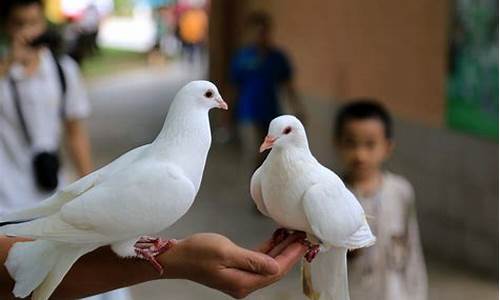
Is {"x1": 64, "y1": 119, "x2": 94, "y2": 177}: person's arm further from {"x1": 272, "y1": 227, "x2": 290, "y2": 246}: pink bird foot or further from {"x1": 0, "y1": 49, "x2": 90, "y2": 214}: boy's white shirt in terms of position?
{"x1": 272, "y1": 227, "x2": 290, "y2": 246}: pink bird foot

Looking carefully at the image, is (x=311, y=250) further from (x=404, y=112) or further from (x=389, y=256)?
(x=404, y=112)

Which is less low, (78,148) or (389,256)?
(78,148)

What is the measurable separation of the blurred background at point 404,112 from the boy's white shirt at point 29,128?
34.1 inches

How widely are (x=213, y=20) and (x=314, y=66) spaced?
2.34 meters

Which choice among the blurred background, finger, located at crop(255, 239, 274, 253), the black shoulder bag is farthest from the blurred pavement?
finger, located at crop(255, 239, 274, 253)

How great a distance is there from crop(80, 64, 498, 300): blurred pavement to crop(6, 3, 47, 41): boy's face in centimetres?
117

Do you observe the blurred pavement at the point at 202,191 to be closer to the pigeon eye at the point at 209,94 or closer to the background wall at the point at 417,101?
the background wall at the point at 417,101

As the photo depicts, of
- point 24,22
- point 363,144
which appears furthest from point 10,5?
point 363,144

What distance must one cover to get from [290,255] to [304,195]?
5.6 inches

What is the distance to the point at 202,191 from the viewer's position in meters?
6.71

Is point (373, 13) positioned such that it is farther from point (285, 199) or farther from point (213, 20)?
point (285, 199)

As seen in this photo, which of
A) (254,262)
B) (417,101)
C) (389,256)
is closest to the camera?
(254,262)

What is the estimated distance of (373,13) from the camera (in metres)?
5.75

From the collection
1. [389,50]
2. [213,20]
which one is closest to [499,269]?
[389,50]
